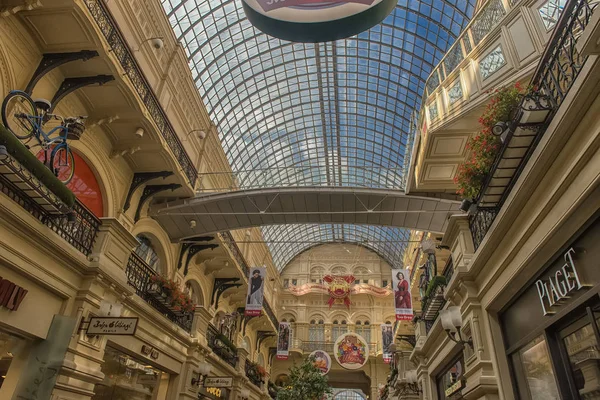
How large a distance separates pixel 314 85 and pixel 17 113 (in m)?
22.6

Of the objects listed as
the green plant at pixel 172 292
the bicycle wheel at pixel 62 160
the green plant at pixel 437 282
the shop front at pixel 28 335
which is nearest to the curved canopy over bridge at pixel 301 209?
the green plant at pixel 172 292

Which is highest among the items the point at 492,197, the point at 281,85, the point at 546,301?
the point at 281,85

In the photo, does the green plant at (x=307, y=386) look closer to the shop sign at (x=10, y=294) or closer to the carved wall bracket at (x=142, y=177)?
the carved wall bracket at (x=142, y=177)

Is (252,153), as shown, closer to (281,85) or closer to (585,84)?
(281,85)

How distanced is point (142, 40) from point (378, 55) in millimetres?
16095

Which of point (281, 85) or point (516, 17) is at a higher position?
point (281, 85)

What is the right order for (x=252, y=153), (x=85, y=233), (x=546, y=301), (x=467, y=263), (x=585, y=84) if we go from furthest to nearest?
(x=252, y=153) < (x=85, y=233) < (x=467, y=263) < (x=546, y=301) < (x=585, y=84)

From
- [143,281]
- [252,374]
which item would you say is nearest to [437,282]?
[143,281]

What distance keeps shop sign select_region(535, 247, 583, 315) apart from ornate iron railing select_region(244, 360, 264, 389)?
71.5ft

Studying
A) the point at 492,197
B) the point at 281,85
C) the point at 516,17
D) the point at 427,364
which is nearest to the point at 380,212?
the point at 427,364

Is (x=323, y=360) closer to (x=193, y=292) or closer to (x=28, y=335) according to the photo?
(x=193, y=292)

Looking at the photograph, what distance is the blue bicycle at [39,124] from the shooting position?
7.53 meters

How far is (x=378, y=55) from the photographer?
25547mm

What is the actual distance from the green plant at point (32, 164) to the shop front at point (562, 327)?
25.7ft
